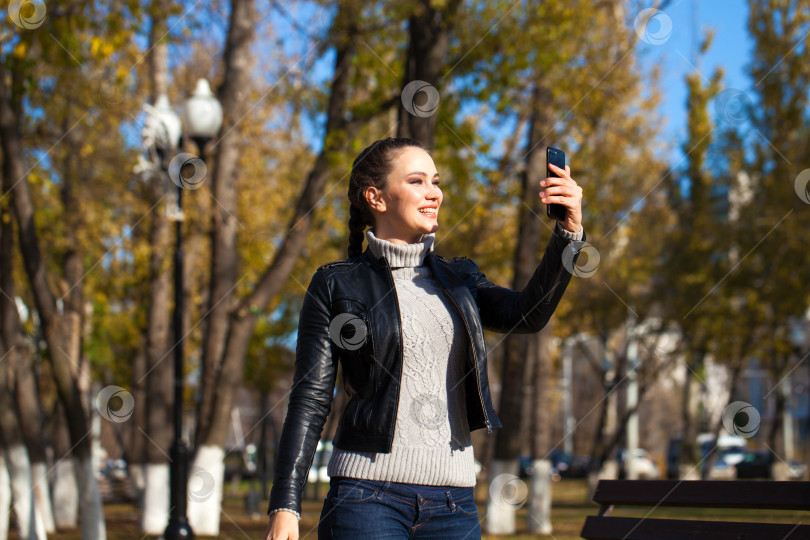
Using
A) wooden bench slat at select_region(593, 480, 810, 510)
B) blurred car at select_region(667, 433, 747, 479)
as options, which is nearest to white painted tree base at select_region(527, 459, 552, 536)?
wooden bench slat at select_region(593, 480, 810, 510)

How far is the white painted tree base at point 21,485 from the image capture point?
35.6 ft

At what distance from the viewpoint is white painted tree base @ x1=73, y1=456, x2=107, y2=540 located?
436 inches

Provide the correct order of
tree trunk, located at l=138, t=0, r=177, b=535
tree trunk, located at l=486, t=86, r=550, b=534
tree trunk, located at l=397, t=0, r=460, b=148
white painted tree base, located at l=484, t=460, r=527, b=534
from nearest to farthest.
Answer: tree trunk, located at l=397, t=0, r=460, b=148 < white painted tree base, located at l=484, t=460, r=527, b=534 < tree trunk, located at l=486, t=86, r=550, b=534 < tree trunk, located at l=138, t=0, r=177, b=535

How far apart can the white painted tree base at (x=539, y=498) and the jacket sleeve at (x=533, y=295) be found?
12644 millimetres

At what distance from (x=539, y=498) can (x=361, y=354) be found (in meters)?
13.3

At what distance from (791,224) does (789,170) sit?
1.07 m

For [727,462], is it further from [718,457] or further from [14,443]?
[14,443]

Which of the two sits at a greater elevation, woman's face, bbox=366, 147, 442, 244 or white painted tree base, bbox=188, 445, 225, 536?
white painted tree base, bbox=188, 445, 225, 536

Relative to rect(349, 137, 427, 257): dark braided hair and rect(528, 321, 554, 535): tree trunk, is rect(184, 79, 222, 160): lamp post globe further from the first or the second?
rect(349, 137, 427, 257): dark braided hair

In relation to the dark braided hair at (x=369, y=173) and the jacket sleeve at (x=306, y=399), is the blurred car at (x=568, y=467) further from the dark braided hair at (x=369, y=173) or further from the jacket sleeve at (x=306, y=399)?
the jacket sleeve at (x=306, y=399)

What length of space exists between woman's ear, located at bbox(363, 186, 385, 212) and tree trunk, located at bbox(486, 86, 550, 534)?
1206 cm

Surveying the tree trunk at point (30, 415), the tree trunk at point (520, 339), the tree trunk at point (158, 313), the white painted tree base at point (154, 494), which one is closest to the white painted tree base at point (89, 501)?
the tree trunk at point (30, 415)

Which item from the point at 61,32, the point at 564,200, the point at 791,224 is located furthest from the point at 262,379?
the point at 564,200

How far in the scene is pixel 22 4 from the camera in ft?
31.4
